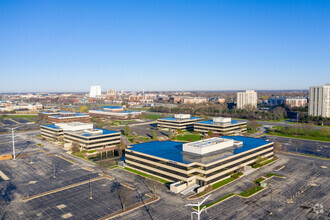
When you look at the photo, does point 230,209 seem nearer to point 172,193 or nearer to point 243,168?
point 172,193

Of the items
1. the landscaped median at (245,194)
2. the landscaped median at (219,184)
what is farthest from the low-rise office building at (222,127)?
the landscaped median at (245,194)

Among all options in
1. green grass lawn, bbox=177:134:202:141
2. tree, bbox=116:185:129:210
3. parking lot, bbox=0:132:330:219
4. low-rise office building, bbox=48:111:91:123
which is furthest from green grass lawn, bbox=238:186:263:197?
low-rise office building, bbox=48:111:91:123

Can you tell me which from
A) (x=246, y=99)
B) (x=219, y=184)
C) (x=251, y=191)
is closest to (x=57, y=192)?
(x=219, y=184)

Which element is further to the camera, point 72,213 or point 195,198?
point 195,198

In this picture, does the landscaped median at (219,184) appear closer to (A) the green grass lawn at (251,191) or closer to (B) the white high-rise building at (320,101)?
(A) the green grass lawn at (251,191)

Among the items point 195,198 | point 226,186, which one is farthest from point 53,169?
point 226,186

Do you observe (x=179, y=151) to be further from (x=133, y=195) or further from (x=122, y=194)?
(x=122, y=194)

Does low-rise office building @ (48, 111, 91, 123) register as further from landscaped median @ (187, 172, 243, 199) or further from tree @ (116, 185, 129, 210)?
landscaped median @ (187, 172, 243, 199)
